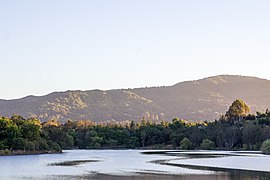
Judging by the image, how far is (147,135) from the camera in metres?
156

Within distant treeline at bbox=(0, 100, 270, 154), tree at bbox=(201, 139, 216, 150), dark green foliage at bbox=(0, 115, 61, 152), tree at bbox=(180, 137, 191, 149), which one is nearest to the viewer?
dark green foliage at bbox=(0, 115, 61, 152)

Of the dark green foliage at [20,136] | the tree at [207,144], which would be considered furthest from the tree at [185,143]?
Answer: the dark green foliage at [20,136]

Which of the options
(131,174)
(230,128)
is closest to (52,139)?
(230,128)

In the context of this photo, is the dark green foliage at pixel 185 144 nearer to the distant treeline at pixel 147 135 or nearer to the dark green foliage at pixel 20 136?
the distant treeline at pixel 147 135

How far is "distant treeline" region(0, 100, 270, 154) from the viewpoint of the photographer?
363ft

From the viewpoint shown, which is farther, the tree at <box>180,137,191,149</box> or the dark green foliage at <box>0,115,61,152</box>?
the tree at <box>180,137,191,149</box>

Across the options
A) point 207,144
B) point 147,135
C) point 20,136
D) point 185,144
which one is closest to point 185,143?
point 185,144

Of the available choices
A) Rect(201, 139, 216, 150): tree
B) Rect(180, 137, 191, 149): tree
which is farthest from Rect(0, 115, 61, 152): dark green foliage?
Rect(201, 139, 216, 150): tree

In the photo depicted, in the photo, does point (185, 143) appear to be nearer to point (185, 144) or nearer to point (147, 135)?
point (185, 144)

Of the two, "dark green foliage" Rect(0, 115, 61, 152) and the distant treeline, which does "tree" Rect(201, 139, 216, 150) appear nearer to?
the distant treeline

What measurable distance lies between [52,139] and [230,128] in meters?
42.7

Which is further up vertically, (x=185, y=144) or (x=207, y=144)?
(x=207, y=144)

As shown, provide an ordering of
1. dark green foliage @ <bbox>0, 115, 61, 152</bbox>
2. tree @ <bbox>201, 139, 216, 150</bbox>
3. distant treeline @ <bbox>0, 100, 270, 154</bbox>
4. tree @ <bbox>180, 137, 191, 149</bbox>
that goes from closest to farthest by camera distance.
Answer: dark green foliage @ <bbox>0, 115, 61, 152</bbox>, distant treeline @ <bbox>0, 100, 270, 154</bbox>, tree @ <bbox>201, 139, 216, 150</bbox>, tree @ <bbox>180, 137, 191, 149</bbox>

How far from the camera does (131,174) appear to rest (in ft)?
172
